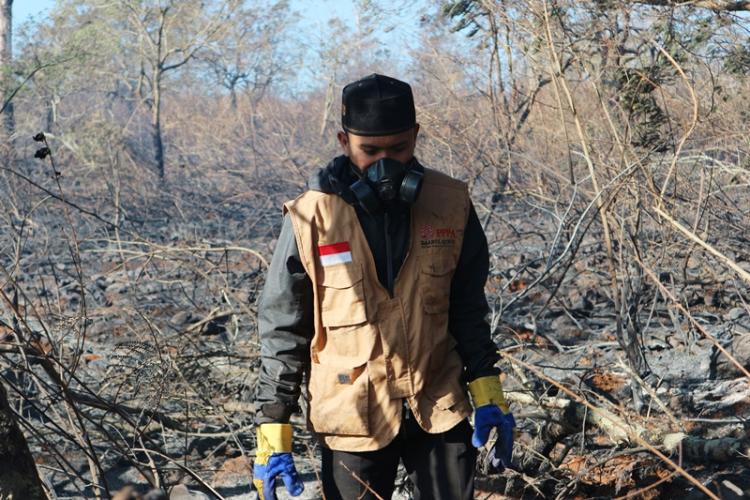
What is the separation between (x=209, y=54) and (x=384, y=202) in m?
38.5

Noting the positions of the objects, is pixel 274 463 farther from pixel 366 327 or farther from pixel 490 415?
pixel 490 415

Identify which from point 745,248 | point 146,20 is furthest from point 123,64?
point 745,248

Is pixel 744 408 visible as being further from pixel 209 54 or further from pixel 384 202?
pixel 209 54

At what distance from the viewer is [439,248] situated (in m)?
2.51

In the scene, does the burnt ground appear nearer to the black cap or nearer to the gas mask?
the gas mask

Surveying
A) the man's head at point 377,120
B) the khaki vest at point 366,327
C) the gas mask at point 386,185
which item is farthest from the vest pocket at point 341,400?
the man's head at point 377,120

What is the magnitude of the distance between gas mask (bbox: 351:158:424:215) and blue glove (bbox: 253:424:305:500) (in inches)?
25.1

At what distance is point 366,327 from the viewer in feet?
7.97

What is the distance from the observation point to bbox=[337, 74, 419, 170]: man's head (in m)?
2.46

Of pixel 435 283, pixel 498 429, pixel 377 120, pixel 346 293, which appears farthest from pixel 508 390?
pixel 377 120

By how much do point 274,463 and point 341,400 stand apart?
0.25m

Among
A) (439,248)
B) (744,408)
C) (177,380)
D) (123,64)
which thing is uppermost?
(123,64)

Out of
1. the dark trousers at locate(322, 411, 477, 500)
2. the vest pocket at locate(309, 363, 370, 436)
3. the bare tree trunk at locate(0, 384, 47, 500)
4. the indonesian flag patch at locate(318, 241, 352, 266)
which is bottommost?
the dark trousers at locate(322, 411, 477, 500)

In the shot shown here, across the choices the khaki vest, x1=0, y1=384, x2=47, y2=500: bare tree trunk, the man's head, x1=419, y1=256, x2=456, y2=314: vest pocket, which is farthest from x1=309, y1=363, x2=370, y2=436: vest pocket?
x1=0, y1=384, x2=47, y2=500: bare tree trunk
